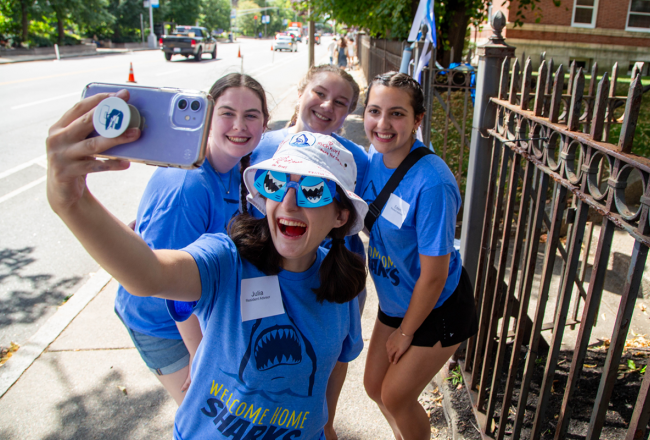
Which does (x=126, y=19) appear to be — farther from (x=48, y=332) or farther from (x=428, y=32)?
(x=48, y=332)

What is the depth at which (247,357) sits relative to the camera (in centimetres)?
148

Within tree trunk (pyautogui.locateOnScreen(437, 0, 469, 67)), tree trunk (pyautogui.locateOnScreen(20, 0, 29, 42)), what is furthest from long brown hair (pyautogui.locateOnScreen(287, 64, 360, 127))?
tree trunk (pyautogui.locateOnScreen(20, 0, 29, 42))

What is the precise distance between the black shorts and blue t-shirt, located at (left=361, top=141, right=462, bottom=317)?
1.6 inches

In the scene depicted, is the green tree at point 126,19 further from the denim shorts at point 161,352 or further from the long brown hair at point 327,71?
the denim shorts at point 161,352

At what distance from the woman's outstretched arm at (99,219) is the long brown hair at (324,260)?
24 centimetres

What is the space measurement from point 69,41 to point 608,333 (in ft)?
131

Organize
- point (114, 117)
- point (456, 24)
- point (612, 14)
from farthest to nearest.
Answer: point (612, 14), point (456, 24), point (114, 117)

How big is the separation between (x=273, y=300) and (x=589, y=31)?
974 inches

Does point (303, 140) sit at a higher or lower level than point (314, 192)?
higher

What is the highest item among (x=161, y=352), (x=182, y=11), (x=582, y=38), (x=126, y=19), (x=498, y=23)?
(x=182, y=11)

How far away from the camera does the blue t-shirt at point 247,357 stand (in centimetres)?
148

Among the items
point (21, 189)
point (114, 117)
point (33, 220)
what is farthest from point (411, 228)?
point (21, 189)

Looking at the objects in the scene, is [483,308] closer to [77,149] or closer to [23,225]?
[77,149]

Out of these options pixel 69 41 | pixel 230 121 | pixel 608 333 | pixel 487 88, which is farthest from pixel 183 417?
pixel 69 41
